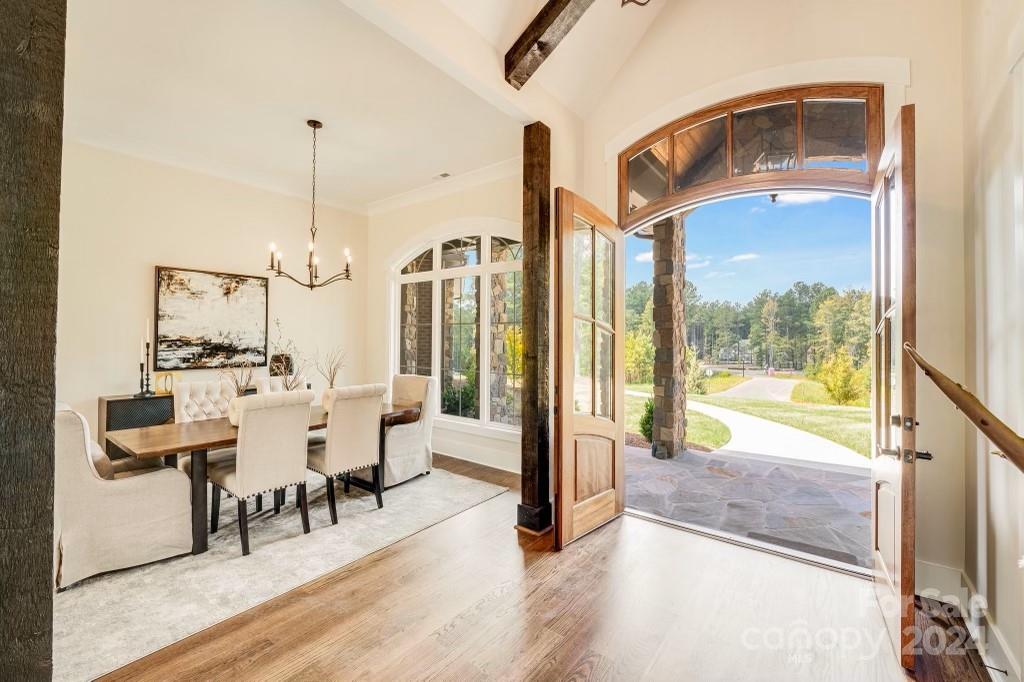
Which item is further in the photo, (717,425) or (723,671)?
(717,425)

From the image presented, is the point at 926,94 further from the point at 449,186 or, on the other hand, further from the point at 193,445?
the point at 193,445

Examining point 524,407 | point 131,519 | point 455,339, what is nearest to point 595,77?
point 524,407

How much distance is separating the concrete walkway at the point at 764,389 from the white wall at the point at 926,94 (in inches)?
180

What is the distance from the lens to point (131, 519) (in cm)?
253

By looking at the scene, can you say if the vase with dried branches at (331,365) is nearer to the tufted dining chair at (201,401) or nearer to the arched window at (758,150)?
the tufted dining chair at (201,401)

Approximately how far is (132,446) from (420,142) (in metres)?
3.27

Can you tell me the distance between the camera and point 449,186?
5238 millimetres

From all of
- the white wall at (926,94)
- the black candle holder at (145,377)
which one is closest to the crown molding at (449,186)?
the white wall at (926,94)

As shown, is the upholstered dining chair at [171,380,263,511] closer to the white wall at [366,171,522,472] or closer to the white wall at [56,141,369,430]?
the white wall at [56,141,369,430]

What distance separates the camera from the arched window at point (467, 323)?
4.85 m

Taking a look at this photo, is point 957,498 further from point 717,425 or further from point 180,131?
point 180,131

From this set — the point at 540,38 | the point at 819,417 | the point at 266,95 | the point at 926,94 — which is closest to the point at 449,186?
→ the point at 266,95

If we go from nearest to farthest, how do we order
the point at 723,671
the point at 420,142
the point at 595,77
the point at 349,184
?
the point at 723,671, the point at 595,77, the point at 420,142, the point at 349,184

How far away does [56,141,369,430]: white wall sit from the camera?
392 cm
